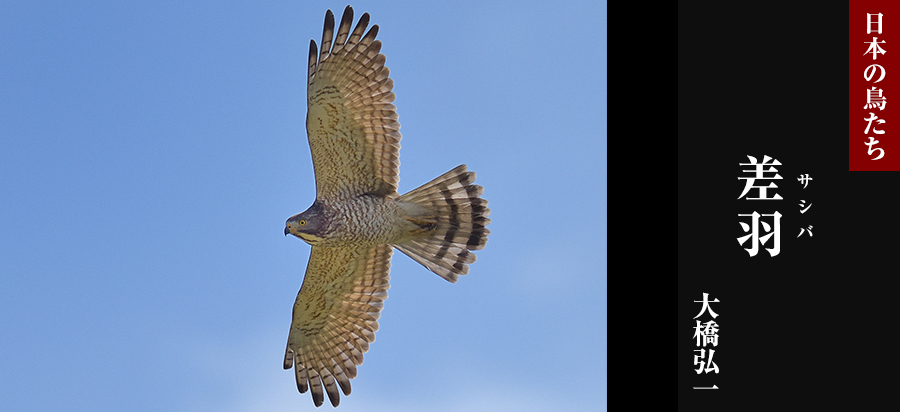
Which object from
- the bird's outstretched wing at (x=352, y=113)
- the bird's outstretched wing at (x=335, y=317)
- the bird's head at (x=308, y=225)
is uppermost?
the bird's outstretched wing at (x=352, y=113)

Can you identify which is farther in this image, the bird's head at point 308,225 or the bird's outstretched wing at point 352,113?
the bird's head at point 308,225

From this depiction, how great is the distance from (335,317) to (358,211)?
158 cm

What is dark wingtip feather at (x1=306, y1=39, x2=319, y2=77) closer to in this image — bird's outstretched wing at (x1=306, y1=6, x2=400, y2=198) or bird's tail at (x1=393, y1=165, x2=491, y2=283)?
bird's outstretched wing at (x1=306, y1=6, x2=400, y2=198)

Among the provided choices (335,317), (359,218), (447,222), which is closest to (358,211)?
(359,218)

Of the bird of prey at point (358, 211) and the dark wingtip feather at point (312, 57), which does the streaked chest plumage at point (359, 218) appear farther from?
the dark wingtip feather at point (312, 57)

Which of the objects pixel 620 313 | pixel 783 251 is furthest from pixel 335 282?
pixel 783 251

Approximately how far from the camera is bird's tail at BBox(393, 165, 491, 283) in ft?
23.9

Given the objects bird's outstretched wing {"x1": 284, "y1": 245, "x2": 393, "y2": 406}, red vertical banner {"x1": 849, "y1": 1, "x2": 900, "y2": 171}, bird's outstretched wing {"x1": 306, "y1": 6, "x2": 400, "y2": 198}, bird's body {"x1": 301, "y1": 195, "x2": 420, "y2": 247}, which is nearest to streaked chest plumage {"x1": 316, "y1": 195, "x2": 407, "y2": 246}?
bird's body {"x1": 301, "y1": 195, "x2": 420, "y2": 247}

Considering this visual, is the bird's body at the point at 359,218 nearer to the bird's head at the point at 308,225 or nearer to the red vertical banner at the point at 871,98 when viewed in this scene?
the bird's head at the point at 308,225

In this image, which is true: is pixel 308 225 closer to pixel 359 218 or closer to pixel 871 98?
pixel 359 218

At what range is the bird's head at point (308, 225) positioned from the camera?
7.13m

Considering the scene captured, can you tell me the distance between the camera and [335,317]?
8305mm

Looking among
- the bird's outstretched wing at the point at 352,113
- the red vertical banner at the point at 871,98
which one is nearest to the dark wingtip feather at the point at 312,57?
the bird's outstretched wing at the point at 352,113

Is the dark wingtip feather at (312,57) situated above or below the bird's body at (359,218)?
above
